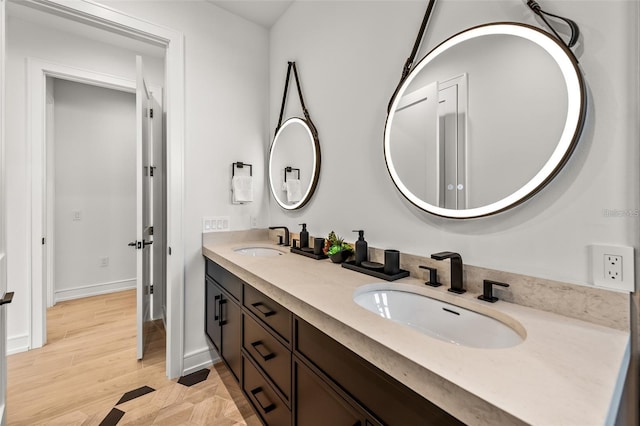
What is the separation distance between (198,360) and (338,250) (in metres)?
1.45

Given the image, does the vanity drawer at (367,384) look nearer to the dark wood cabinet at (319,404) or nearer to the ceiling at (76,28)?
the dark wood cabinet at (319,404)

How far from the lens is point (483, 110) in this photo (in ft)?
3.53

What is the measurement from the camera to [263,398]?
1339 mm

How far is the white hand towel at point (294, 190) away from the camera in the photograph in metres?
2.09

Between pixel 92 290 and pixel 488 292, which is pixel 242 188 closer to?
pixel 488 292

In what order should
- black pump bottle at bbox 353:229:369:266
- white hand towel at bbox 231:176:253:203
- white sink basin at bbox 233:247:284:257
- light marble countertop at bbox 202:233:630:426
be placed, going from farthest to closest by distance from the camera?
white hand towel at bbox 231:176:253:203 → white sink basin at bbox 233:247:284:257 → black pump bottle at bbox 353:229:369:266 → light marble countertop at bbox 202:233:630:426

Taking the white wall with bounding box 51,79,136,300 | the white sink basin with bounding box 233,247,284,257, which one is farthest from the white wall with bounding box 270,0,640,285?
the white wall with bounding box 51,79,136,300

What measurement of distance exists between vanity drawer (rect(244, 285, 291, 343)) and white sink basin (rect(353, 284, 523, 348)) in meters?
0.30

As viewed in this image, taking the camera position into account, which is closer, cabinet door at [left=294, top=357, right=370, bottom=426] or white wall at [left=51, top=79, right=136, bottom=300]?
cabinet door at [left=294, top=357, right=370, bottom=426]

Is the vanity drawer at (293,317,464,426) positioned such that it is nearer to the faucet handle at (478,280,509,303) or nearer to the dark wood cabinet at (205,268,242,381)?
the faucet handle at (478,280,509,303)

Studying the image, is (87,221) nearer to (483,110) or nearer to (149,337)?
(149,337)

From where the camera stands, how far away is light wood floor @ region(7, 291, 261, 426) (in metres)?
1.63

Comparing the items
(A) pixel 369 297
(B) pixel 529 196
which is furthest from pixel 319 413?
(B) pixel 529 196

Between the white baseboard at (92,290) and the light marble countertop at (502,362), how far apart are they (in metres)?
3.70
